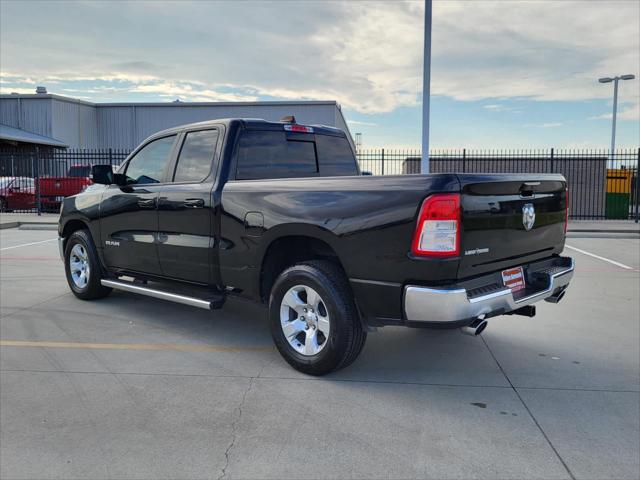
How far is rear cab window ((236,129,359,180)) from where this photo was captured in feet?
16.8

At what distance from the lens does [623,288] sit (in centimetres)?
788

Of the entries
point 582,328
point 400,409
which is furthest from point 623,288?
point 400,409

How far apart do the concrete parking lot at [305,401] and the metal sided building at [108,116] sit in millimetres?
29866

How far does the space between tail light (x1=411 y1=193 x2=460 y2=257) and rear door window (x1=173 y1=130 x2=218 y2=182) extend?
2.29 meters

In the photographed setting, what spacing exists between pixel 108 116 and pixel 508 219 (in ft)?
125

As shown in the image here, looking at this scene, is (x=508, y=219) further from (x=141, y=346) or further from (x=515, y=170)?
(x=515, y=170)

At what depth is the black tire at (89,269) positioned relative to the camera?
6.48 metres

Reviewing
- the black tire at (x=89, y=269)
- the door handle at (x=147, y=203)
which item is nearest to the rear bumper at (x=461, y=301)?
the door handle at (x=147, y=203)

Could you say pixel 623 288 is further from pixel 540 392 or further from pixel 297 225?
pixel 297 225

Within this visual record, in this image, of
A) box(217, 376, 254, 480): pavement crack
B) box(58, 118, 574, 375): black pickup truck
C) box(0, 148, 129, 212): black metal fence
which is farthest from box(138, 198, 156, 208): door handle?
box(0, 148, 129, 212): black metal fence

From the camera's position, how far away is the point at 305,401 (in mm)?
Result: 3832

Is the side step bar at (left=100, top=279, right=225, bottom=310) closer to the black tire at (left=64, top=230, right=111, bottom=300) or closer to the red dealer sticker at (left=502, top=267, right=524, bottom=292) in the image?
the black tire at (left=64, top=230, right=111, bottom=300)

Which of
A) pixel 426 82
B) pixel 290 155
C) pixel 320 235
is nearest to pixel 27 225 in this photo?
pixel 426 82

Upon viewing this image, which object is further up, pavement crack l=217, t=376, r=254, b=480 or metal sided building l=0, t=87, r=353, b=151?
metal sided building l=0, t=87, r=353, b=151
